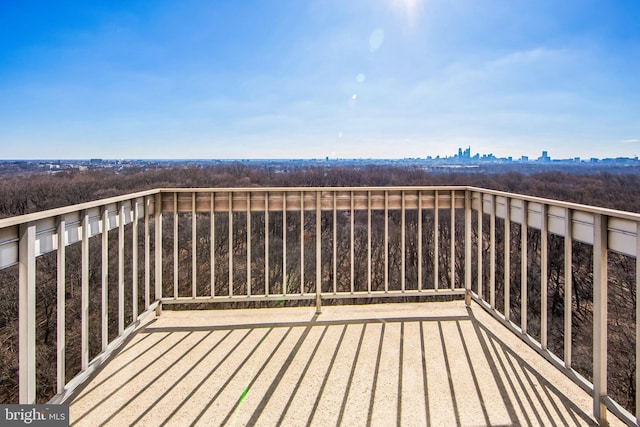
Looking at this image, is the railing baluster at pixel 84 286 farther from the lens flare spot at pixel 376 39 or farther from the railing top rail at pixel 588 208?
the lens flare spot at pixel 376 39

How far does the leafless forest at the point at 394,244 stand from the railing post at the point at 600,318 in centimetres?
947

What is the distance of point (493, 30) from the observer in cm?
693

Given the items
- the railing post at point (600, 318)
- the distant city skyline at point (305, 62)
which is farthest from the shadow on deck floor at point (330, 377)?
the distant city skyline at point (305, 62)

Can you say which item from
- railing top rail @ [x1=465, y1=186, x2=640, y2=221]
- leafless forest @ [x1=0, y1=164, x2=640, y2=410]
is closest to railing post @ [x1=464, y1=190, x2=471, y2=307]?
railing top rail @ [x1=465, y1=186, x2=640, y2=221]

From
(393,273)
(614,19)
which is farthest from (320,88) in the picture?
(393,273)

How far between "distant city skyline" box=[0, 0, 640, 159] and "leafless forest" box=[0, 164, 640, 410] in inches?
107

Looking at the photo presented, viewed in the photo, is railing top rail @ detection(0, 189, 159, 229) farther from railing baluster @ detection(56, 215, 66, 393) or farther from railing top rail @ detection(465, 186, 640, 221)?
railing top rail @ detection(465, 186, 640, 221)

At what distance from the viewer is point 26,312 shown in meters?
1.30

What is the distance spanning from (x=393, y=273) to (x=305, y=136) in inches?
412

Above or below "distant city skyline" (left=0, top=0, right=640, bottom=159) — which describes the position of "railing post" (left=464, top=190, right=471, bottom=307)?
below

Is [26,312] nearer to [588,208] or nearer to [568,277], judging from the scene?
[588,208]

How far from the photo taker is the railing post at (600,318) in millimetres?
1479

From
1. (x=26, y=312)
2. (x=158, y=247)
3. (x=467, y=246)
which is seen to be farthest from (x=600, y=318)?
(x=158, y=247)

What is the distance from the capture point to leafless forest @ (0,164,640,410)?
33.7ft
